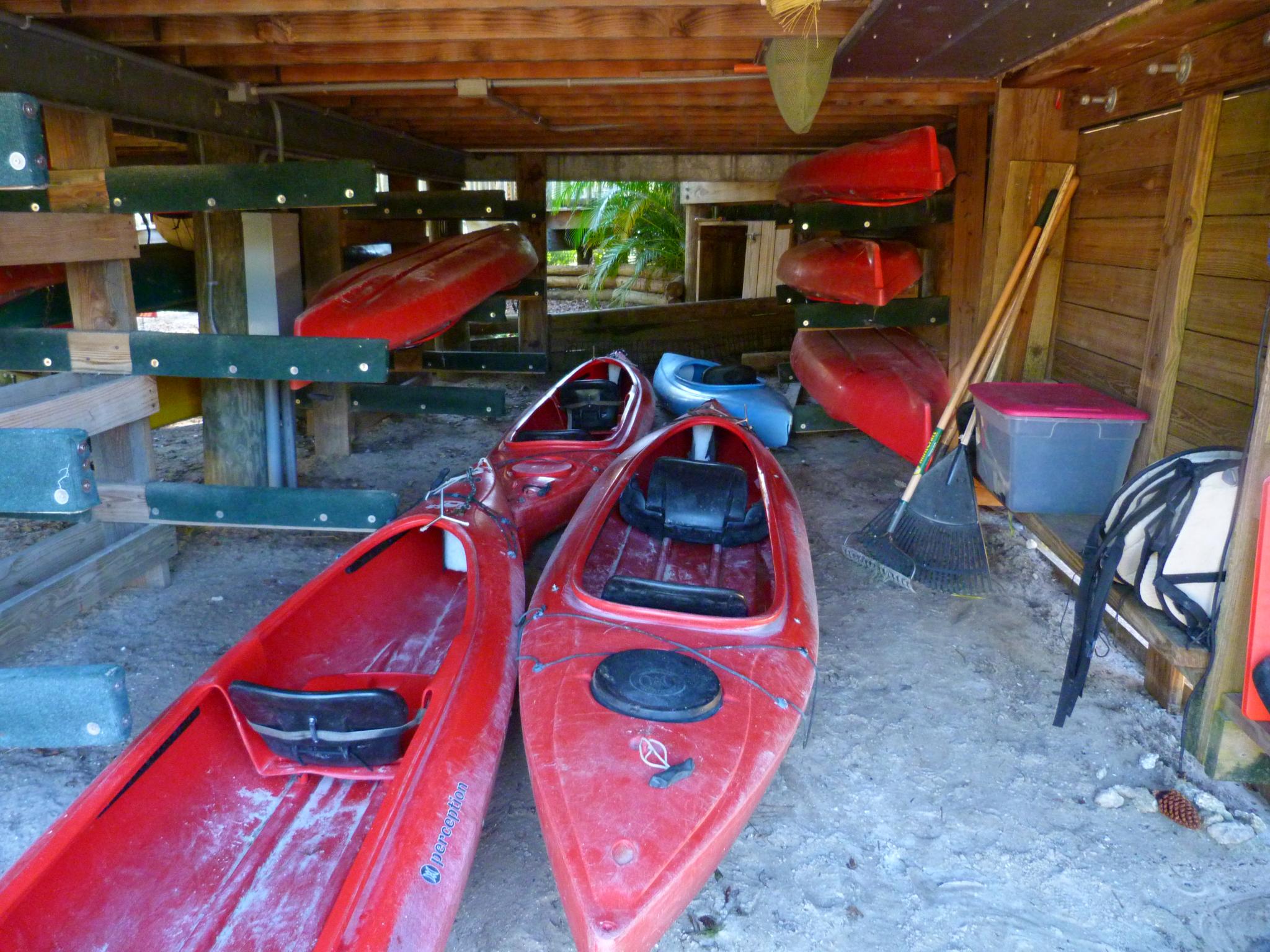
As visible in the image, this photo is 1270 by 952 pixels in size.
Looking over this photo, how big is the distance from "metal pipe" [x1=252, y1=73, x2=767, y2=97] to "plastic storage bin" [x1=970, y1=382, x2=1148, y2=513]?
2.11m

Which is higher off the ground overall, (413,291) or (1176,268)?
(1176,268)

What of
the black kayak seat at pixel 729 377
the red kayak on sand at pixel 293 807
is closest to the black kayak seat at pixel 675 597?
the red kayak on sand at pixel 293 807

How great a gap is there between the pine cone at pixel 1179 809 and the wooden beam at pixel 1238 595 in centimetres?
41

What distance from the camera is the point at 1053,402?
3635mm

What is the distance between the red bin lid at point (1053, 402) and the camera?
11.3 ft

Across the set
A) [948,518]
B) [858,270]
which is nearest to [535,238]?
Result: [858,270]

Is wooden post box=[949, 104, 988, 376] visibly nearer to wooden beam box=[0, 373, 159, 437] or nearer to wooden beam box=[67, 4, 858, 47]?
wooden beam box=[67, 4, 858, 47]

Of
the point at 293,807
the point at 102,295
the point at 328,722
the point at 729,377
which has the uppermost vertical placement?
the point at 102,295

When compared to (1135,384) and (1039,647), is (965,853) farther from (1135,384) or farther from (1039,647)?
(1135,384)

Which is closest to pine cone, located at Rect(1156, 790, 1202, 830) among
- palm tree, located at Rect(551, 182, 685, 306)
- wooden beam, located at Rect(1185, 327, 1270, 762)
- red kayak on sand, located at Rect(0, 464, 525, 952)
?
wooden beam, located at Rect(1185, 327, 1270, 762)

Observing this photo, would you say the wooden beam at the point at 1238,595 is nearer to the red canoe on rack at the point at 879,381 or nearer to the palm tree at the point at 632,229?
the red canoe on rack at the point at 879,381

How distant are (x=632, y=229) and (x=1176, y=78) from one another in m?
9.59

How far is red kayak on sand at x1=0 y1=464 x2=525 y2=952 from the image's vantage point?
1.92 meters

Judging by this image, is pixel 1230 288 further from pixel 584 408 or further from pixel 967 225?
pixel 584 408
